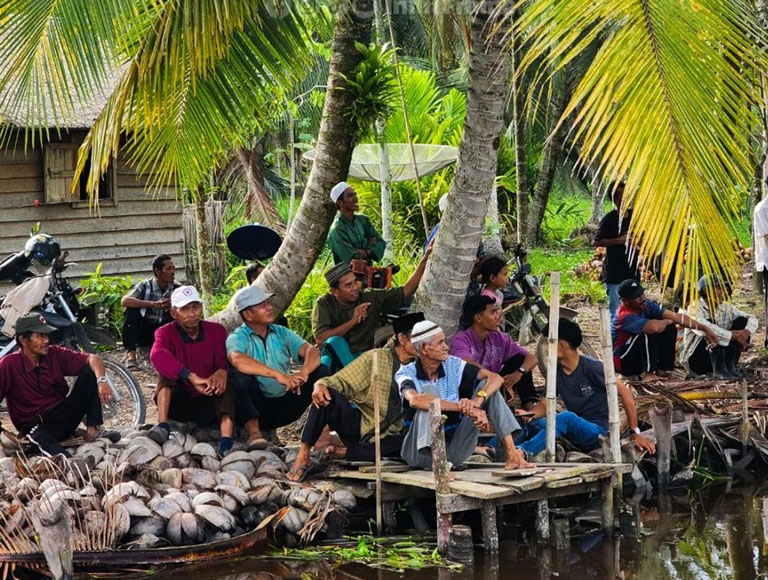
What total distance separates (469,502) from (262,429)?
7.84 feet

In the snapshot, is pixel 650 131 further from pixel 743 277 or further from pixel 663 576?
pixel 743 277

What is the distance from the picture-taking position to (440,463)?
278 inches

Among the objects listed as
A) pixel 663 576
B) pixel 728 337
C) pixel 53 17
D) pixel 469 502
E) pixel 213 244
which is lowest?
pixel 663 576

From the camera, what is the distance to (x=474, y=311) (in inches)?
340

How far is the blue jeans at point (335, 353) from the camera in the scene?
9.06 m

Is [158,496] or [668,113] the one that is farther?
[158,496]

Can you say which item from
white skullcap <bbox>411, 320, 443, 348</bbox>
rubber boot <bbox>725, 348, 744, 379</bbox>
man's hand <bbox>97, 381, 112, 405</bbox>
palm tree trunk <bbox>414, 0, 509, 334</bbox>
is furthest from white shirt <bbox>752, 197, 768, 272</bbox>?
man's hand <bbox>97, 381, 112, 405</bbox>

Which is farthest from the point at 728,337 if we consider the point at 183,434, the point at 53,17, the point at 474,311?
the point at 53,17

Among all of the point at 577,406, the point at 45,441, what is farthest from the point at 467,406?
the point at 45,441

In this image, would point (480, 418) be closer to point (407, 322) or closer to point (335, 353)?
point (407, 322)

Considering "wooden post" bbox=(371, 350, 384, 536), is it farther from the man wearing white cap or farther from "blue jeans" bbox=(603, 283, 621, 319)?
"blue jeans" bbox=(603, 283, 621, 319)

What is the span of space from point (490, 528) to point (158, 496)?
216 cm

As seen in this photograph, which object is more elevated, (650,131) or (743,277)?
(650,131)

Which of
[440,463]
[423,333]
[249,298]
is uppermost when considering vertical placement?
[249,298]
